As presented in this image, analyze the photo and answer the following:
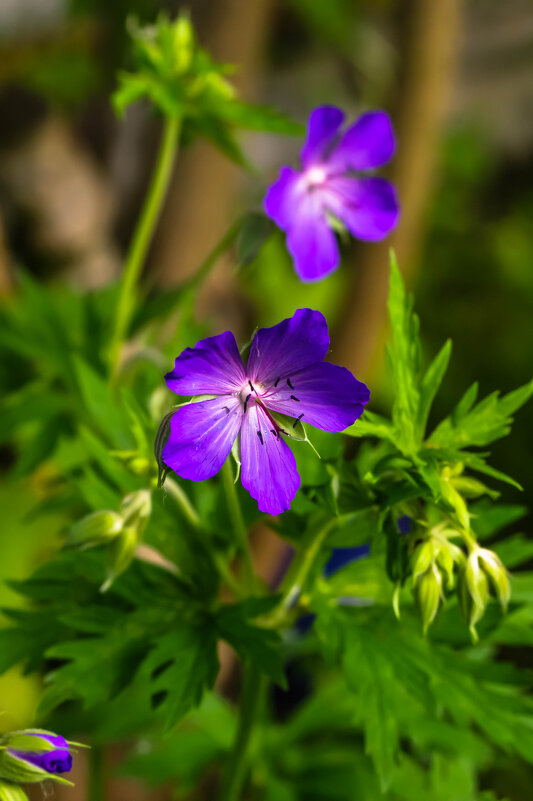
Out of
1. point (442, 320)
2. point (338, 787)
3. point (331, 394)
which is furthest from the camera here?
point (442, 320)

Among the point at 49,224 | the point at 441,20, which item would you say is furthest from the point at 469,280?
the point at 49,224

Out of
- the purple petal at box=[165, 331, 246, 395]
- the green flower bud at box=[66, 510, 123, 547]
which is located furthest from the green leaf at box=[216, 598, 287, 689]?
the purple petal at box=[165, 331, 246, 395]

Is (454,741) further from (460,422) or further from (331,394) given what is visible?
(331,394)

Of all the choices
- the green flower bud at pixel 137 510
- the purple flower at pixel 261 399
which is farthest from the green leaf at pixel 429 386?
the green flower bud at pixel 137 510

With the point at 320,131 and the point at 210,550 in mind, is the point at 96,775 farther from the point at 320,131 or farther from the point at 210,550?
the point at 320,131

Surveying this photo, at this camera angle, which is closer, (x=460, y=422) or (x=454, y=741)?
(x=460, y=422)

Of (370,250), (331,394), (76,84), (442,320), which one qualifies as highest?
(76,84)
